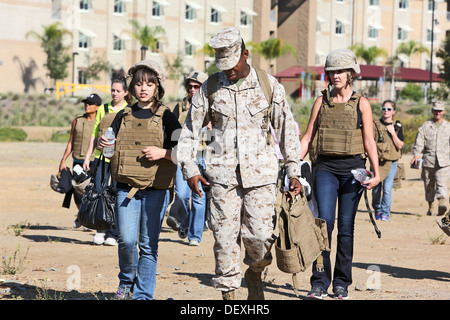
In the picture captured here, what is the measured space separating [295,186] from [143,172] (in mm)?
1157

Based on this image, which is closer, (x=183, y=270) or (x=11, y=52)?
(x=183, y=270)

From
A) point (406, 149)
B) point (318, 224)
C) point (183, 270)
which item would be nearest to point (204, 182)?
point (318, 224)

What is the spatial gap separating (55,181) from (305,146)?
5.03 m

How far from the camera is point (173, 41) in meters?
70.2

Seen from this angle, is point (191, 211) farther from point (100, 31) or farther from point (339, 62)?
point (100, 31)

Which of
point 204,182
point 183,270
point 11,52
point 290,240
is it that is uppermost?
point 11,52

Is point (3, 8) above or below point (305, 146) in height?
above

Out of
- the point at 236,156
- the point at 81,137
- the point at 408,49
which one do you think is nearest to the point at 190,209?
the point at 81,137

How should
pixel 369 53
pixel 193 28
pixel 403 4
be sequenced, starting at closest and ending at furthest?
pixel 193 28 < pixel 369 53 < pixel 403 4

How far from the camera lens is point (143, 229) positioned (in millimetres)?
6305

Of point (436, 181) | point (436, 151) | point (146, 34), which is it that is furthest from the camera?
point (146, 34)

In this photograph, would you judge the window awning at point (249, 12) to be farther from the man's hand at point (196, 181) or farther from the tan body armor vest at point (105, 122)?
the man's hand at point (196, 181)

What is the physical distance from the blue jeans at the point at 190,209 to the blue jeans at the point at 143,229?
12.8 feet
